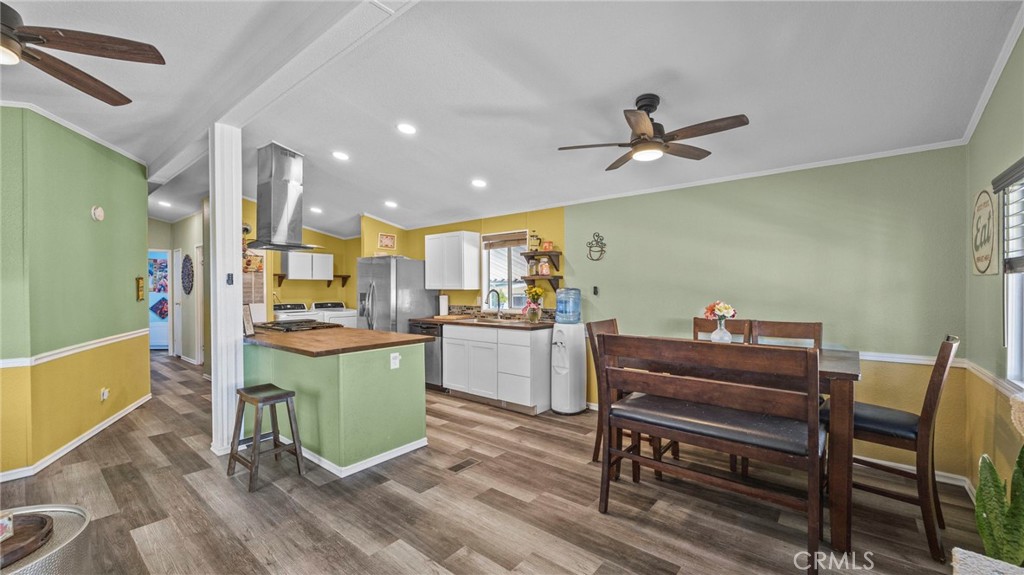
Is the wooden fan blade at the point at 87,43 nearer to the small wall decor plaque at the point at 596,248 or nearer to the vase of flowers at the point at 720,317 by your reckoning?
the vase of flowers at the point at 720,317

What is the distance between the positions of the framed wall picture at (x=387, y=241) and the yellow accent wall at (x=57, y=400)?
3067 millimetres

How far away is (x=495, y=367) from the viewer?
173 inches

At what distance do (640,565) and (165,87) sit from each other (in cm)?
418

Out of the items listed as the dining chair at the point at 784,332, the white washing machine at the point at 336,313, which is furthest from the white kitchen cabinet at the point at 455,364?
the dining chair at the point at 784,332

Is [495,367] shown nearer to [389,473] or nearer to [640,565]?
[389,473]

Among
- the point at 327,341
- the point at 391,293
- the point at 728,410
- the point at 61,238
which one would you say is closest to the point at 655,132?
the point at 728,410

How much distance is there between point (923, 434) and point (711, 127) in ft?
5.96

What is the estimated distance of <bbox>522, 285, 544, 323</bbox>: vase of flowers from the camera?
4668mm

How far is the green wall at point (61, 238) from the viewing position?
288 centimetres

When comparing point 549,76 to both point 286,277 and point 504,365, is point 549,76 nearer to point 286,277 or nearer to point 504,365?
point 504,365

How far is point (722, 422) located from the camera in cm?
199

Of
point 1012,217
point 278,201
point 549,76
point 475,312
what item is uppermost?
point 549,76

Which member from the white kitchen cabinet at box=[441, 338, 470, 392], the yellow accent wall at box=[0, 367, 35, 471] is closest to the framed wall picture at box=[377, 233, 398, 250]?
the white kitchen cabinet at box=[441, 338, 470, 392]

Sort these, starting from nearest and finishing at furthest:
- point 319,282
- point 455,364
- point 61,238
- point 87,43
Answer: point 87,43 < point 61,238 < point 455,364 < point 319,282
